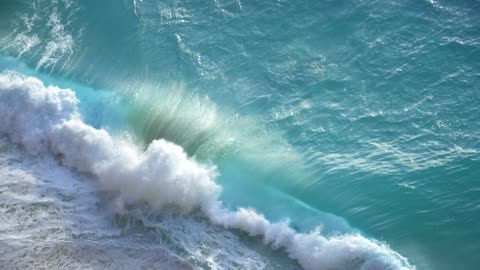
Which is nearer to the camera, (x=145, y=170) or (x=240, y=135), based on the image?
(x=145, y=170)

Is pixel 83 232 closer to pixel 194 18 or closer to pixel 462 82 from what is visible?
pixel 194 18

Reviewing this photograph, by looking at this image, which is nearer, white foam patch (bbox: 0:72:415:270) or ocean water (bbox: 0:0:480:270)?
white foam patch (bbox: 0:72:415:270)

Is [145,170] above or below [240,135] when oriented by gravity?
below

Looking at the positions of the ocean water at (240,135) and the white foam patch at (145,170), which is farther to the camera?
the ocean water at (240,135)
